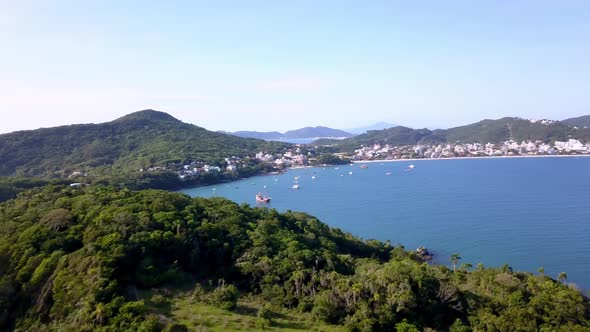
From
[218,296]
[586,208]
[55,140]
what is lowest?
[586,208]

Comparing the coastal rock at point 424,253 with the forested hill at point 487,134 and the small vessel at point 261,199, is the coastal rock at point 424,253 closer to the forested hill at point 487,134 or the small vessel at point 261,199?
the small vessel at point 261,199

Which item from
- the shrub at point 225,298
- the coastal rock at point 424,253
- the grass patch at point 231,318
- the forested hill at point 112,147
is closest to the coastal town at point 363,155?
the forested hill at point 112,147

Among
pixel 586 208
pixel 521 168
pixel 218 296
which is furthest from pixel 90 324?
pixel 521 168

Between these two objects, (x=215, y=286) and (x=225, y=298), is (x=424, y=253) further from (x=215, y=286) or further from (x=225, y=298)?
(x=225, y=298)

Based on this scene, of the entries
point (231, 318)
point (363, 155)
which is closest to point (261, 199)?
point (231, 318)

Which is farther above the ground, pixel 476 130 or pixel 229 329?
pixel 476 130

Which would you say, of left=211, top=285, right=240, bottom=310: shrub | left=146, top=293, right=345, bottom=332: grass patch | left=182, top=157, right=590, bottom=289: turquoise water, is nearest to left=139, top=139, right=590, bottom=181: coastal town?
left=182, top=157, right=590, bottom=289: turquoise water

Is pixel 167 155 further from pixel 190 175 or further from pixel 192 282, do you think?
pixel 192 282
